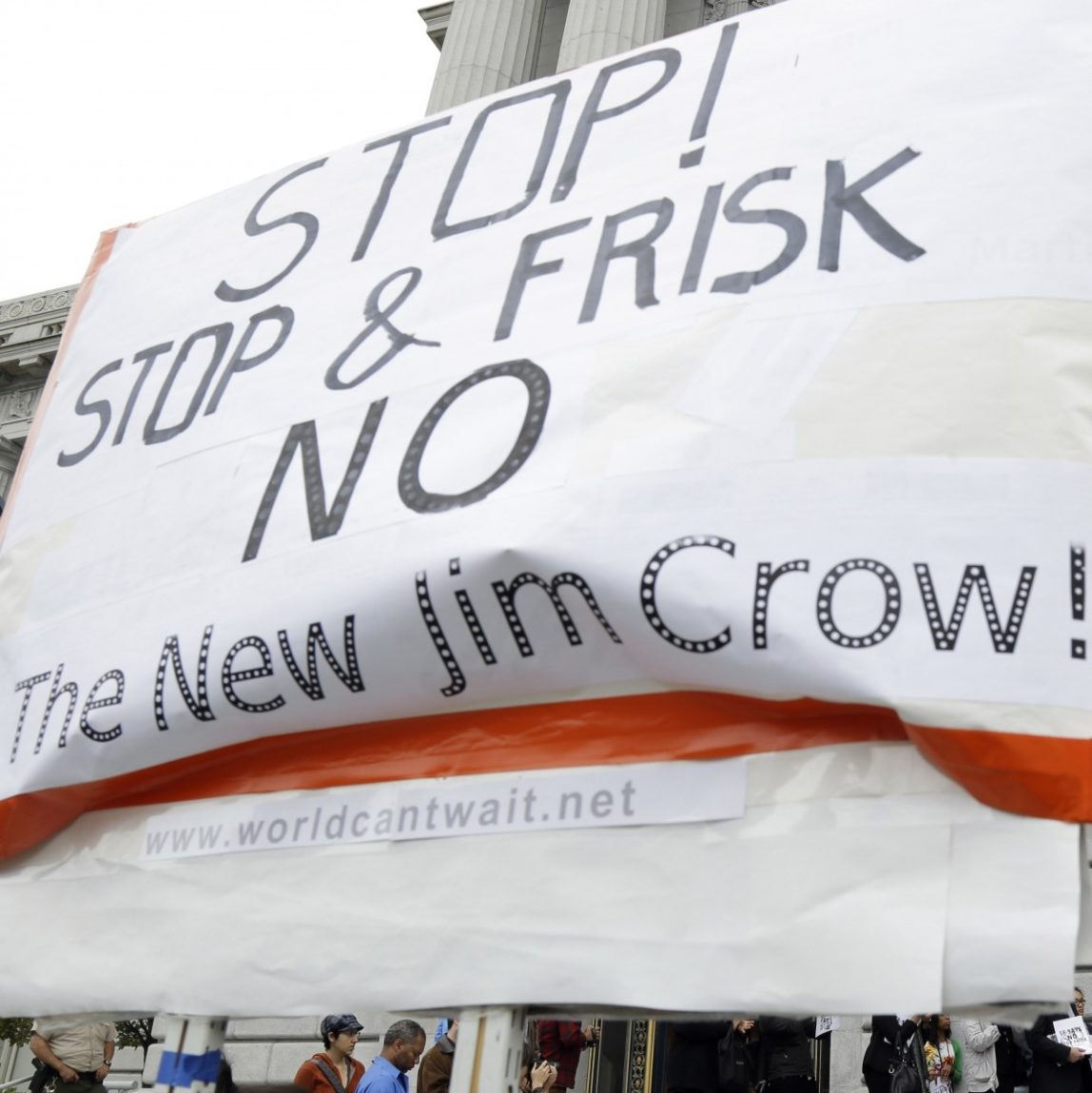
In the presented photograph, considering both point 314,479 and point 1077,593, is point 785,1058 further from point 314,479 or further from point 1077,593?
point 1077,593

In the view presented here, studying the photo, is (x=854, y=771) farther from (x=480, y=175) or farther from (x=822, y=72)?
(x=480, y=175)

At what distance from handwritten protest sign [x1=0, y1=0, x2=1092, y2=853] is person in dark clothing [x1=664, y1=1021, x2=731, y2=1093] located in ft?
19.3

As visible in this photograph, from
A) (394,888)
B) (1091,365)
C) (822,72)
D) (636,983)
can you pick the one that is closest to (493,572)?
(394,888)

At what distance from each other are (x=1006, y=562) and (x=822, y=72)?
4.37 ft

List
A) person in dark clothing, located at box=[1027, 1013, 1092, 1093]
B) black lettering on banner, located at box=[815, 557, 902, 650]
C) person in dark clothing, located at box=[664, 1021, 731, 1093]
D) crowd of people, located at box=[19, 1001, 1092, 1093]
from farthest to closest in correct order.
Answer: person in dark clothing, located at box=[664, 1021, 731, 1093] < person in dark clothing, located at box=[1027, 1013, 1092, 1093] < crowd of people, located at box=[19, 1001, 1092, 1093] < black lettering on banner, located at box=[815, 557, 902, 650]

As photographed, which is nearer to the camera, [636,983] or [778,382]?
[636,983]

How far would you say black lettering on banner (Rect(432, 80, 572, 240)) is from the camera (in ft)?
11.4

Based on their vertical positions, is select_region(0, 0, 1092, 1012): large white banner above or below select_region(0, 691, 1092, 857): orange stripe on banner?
above

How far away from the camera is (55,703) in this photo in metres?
3.43

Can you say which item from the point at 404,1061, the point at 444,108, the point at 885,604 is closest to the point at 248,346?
the point at 885,604

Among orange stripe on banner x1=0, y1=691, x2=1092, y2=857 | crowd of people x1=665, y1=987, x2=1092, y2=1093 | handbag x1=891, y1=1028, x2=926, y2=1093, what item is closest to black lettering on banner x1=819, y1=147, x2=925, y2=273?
orange stripe on banner x1=0, y1=691, x2=1092, y2=857

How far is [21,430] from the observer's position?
26.5 m

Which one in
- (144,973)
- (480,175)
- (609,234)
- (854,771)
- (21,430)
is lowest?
(144,973)

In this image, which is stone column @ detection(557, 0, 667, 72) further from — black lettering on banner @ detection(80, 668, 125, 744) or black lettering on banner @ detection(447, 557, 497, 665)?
black lettering on banner @ detection(447, 557, 497, 665)
